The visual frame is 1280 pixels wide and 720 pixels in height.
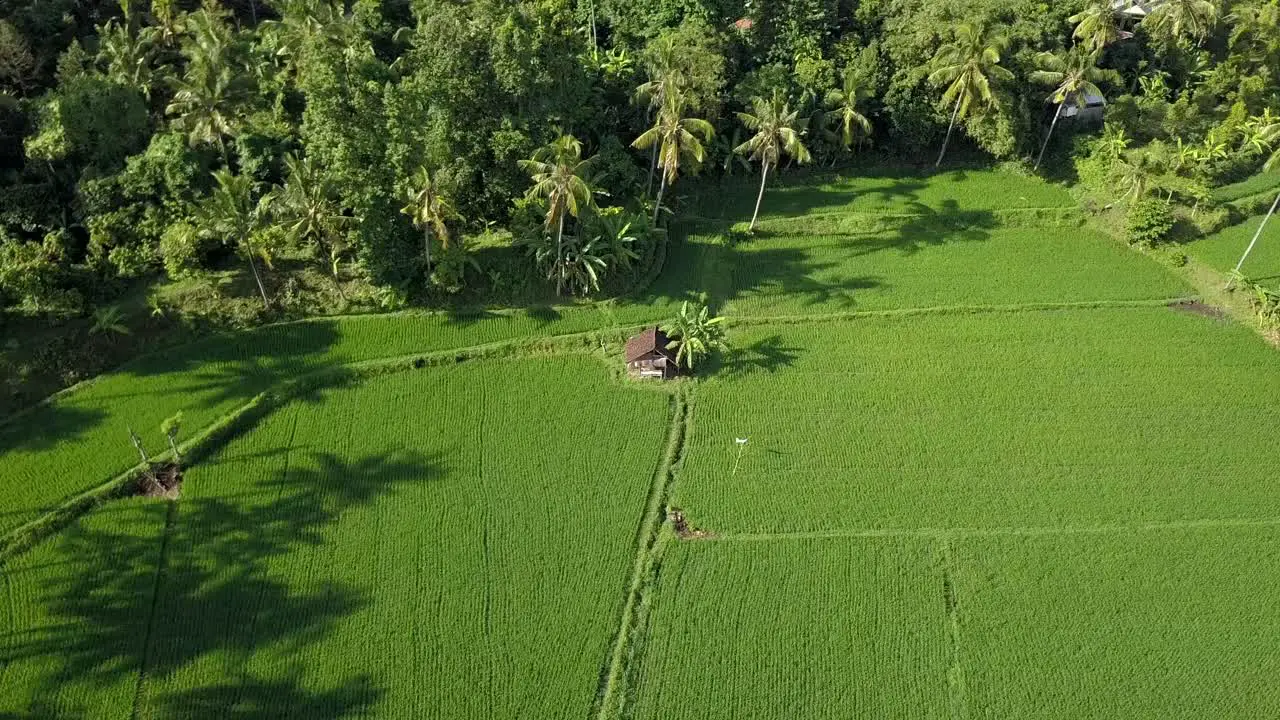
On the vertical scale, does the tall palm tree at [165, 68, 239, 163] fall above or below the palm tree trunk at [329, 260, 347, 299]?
above

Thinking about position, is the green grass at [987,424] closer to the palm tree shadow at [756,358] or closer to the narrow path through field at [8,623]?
the palm tree shadow at [756,358]

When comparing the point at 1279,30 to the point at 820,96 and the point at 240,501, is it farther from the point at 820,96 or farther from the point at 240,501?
the point at 240,501

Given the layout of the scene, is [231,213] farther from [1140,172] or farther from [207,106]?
[1140,172]

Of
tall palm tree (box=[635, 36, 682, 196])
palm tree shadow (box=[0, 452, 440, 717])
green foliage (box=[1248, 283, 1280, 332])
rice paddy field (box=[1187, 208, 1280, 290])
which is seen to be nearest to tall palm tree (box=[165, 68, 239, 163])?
palm tree shadow (box=[0, 452, 440, 717])

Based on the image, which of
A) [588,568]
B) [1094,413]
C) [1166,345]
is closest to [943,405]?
[1094,413]

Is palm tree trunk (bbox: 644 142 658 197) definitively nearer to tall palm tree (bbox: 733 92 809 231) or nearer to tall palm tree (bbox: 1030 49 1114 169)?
tall palm tree (bbox: 733 92 809 231)

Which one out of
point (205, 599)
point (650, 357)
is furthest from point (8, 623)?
point (650, 357)

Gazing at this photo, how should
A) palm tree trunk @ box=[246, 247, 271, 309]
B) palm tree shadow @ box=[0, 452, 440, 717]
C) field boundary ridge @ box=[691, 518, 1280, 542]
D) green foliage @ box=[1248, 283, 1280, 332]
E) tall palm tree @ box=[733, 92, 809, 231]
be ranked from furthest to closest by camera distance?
tall palm tree @ box=[733, 92, 809, 231]
green foliage @ box=[1248, 283, 1280, 332]
palm tree trunk @ box=[246, 247, 271, 309]
field boundary ridge @ box=[691, 518, 1280, 542]
palm tree shadow @ box=[0, 452, 440, 717]

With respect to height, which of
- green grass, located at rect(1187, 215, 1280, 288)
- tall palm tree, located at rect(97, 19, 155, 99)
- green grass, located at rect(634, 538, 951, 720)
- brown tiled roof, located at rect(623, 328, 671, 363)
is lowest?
green grass, located at rect(634, 538, 951, 720)
